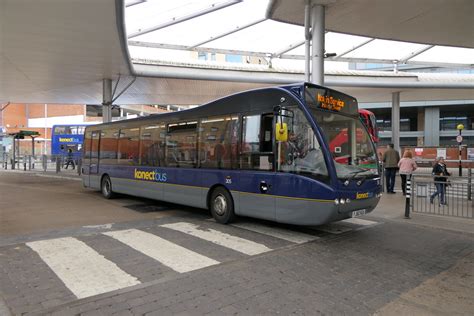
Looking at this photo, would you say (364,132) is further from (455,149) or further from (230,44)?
(455,149)

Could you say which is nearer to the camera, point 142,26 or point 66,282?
point 66,282

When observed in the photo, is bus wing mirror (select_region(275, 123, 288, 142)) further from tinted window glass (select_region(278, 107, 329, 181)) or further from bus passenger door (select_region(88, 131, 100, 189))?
bus passenger door (select_region(88, 131, 100, 189))

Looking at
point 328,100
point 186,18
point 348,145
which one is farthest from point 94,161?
point 348,145

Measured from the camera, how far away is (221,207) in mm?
8586

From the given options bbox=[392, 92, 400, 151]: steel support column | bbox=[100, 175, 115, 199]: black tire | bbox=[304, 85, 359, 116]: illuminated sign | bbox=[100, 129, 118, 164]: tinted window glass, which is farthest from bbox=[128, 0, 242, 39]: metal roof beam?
bbox=[392, 92, 400, 151]: steel support column

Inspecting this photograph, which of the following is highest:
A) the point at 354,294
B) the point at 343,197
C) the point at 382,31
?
the point at 382,31

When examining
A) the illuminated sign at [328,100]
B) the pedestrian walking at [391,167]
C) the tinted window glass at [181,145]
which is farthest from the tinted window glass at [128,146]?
the pedestrian walking at [391,167]

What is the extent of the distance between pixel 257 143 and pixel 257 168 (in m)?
0.55

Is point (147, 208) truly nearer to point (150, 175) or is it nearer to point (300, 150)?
point (150, 175)

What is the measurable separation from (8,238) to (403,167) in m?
12.4

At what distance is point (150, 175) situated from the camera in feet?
35.9

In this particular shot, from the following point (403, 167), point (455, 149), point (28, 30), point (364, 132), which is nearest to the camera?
point (364, 132)

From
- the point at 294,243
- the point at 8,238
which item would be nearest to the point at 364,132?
the point at 294,243

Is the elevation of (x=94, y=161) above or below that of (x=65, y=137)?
below
